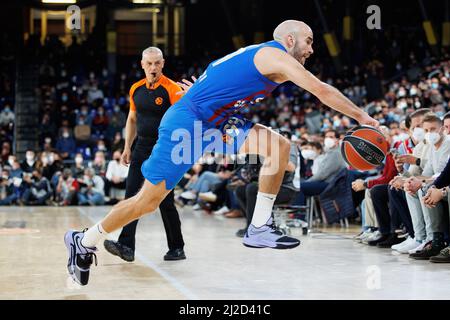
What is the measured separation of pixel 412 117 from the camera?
7.63 m

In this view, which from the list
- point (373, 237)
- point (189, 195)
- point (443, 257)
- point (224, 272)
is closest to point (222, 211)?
point (189, 195)

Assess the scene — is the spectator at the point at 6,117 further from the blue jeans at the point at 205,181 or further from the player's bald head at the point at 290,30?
the player's bald head at the point at 290,30

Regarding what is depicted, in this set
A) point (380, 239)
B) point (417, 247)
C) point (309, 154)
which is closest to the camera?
point (417, 247)

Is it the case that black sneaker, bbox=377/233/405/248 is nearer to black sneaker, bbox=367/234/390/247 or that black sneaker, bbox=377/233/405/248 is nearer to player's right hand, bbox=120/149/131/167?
black sneaker, bbox=367/234/390/247

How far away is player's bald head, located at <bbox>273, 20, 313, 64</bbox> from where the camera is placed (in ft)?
16.7

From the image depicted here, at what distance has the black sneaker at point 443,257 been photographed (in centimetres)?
660

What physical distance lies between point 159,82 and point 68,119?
15.4 m

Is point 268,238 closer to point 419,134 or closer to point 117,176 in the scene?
point 419,134

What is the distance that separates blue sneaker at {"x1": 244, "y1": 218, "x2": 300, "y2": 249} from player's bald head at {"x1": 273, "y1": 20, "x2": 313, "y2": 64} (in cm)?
118

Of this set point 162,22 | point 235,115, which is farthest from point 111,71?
point 235,115

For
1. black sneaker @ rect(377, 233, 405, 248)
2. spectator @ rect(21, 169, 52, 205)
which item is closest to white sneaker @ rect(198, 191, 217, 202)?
spectator @ rect(21, 169, 52, 205)

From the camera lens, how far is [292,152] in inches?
358

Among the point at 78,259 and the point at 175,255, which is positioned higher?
the point at 78,259

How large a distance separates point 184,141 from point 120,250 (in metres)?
1.86
